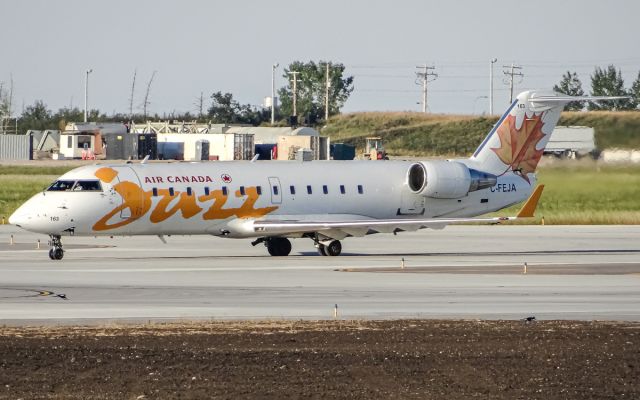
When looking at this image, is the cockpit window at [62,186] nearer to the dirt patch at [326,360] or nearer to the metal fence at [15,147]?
the dirt patch at [326,360]

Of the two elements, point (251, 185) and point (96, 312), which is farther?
point (251, 185)

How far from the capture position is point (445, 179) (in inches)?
1820

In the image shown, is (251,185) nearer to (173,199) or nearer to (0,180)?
(173,199)

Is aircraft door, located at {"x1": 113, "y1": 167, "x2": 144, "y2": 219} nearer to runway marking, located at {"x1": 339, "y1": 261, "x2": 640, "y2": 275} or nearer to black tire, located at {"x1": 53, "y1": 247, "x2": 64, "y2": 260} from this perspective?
black tire, located at {"x1": 53, "y1": 247, "x2": 64, "y2": 260}

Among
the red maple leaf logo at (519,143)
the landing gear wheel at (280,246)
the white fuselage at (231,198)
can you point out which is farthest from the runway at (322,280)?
the red maple leaf logo at (519,143)

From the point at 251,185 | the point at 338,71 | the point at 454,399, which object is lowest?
the point at 454,399

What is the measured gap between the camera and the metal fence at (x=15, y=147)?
146125mm

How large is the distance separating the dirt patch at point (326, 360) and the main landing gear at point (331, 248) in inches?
675

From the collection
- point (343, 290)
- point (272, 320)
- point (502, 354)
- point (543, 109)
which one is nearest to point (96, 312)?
point (272, 320)

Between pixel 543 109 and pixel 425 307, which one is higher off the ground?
pixel 543 109

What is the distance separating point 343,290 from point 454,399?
50.3 feet

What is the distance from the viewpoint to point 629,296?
32.7 m

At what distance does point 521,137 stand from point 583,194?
10575 mm

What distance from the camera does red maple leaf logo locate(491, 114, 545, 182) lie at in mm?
47906
